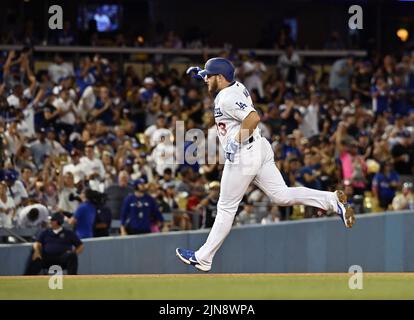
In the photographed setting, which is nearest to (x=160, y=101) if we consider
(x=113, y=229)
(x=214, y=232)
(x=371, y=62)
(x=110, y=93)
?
(x=110, y=93)

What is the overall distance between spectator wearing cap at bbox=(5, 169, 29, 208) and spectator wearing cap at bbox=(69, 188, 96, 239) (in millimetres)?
653

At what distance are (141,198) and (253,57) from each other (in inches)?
296

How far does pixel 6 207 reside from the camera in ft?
46.4

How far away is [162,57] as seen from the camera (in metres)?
22.3

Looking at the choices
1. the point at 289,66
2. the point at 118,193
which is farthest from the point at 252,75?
the point at 118,193

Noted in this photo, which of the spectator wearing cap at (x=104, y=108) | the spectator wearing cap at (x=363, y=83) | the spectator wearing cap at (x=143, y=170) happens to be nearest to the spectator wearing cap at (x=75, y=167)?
the spectator wearing cap at (x=143, y=170)

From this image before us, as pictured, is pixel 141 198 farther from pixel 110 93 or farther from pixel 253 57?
pixel 253 57

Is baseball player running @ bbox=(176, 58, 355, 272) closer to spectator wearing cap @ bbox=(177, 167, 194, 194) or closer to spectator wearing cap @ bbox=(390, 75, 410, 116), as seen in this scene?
spectator wearing cap @ bbox=(177, 167, 194, 194)

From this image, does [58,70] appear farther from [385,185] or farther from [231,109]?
[231,109]

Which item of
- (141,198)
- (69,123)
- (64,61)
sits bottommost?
(141,198)

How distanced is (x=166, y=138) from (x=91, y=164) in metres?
1.92

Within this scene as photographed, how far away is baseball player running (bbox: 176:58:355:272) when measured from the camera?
32.3 ft

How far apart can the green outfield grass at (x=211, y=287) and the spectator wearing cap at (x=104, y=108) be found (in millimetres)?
7896

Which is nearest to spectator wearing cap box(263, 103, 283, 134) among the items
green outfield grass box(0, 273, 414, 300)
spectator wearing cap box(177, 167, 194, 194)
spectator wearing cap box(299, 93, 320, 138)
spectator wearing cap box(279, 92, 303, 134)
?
spectator wearing cap box(279, 92, 303, 134)
